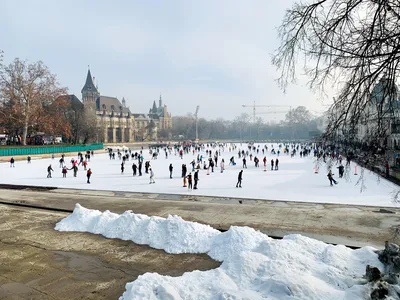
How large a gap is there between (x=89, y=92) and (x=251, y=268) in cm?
10831

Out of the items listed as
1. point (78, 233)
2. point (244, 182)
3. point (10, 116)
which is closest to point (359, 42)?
point (78, 233)

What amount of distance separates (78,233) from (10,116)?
152 feet

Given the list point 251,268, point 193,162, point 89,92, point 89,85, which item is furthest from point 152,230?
point 89,85

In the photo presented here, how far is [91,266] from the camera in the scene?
22.5 feet

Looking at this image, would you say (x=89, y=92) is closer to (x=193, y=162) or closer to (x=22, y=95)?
(x=22, y=95)

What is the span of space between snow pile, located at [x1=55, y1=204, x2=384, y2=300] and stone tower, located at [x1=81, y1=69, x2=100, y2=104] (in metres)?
104

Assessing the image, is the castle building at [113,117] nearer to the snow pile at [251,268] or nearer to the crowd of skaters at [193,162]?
the crowd of skaters at [193,162]

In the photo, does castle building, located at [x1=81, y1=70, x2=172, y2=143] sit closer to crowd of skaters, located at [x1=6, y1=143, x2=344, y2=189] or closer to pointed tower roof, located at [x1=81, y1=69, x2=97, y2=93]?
pointed tower roof, located at [x1=81, y1=69, x2=97, y2=93]

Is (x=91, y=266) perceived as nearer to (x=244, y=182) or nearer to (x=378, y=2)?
(x=378, y=2)

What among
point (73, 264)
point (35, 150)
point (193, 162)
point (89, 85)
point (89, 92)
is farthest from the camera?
point (89, 85)

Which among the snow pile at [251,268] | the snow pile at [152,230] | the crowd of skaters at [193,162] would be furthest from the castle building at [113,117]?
the snow pile at [251,268]

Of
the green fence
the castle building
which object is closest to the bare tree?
the green fence

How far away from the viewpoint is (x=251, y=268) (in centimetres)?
575

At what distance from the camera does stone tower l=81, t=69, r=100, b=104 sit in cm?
10450
